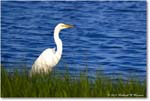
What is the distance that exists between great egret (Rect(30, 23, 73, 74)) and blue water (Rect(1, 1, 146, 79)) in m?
0.04

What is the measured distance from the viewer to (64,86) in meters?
A: 6.35

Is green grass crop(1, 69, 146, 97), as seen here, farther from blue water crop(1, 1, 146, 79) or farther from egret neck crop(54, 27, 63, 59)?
egret neck crop(54, 27, 63, 59)

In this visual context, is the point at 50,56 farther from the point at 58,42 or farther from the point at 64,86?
the point at 64,86

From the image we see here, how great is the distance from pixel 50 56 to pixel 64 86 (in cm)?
26

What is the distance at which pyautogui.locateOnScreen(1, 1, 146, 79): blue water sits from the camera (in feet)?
20.7

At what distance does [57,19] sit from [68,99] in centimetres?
63

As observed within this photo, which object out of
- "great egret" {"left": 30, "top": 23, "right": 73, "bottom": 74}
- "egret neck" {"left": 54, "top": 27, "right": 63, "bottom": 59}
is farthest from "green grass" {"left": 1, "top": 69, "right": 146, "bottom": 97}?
"egret neck" {"left": 54, "top": 27, "right": 63, "bottom": 59}

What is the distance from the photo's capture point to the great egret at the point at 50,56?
633 centimetres

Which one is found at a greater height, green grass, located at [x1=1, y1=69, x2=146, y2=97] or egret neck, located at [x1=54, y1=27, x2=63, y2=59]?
egret neck, located at [x1=54, y1=27, x2=63, y2=59]

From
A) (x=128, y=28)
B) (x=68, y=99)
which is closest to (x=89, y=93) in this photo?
(x=68, y=99)

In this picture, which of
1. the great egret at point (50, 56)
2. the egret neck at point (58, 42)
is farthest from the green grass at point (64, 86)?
the egret neck at point (58, 42)

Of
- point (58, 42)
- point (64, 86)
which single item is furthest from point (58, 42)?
point (64, 86)

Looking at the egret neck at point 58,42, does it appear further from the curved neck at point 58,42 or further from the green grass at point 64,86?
the green grass at point 64,86

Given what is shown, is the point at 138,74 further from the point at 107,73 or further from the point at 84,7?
the point at 84,7
